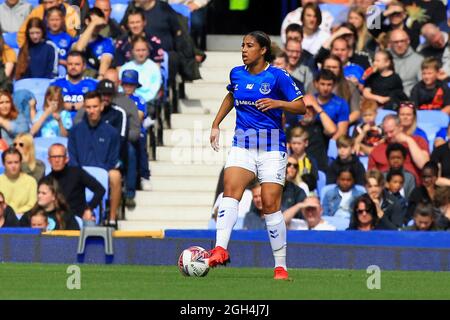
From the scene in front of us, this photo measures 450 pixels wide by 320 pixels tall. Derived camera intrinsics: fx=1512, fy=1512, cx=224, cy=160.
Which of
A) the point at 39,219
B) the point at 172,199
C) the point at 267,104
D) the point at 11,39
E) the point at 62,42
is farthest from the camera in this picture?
the point at 11,39

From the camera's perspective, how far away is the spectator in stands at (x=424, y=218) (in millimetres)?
16578

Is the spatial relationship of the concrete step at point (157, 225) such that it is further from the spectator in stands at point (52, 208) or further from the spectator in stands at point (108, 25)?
the spectator in stands at point (108, 25)

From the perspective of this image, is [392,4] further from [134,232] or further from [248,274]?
[248,274]

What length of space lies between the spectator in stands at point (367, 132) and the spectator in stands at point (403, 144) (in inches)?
7.7

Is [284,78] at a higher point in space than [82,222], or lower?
higher

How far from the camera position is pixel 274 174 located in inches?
505

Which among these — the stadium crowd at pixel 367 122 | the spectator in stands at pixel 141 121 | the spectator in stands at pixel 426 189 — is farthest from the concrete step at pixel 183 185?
the spectator in stands at pixel 426 189

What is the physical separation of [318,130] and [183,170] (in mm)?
1963

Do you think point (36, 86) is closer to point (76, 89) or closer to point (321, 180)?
point (76, 89)

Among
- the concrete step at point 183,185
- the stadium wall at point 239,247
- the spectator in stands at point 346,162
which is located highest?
the spectator in stands at point 346,162

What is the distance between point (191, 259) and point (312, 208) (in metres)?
4.53

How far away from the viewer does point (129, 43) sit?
20.1 m

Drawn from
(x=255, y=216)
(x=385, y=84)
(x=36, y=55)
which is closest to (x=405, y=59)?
(x=385, y=84)
